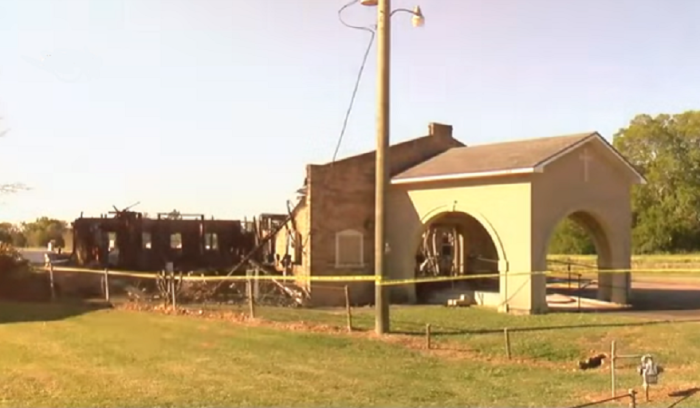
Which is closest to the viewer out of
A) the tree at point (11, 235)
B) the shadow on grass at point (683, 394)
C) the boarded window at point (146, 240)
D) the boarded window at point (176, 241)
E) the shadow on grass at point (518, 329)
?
the shadow on grass at point (683, 394)

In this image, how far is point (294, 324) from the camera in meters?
20.1

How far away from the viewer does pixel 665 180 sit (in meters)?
69.6

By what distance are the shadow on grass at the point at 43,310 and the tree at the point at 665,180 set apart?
5162cm

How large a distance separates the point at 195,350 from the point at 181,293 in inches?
412

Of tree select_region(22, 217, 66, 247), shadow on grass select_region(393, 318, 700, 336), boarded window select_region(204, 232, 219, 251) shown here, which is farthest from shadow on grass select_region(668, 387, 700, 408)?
tree select_region(22, 217, 66, 247)

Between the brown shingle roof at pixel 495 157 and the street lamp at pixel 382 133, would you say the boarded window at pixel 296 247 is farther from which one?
the street lamp at pixel 382 133

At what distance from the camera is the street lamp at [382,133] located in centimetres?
1872

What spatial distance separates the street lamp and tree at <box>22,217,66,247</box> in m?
58.0

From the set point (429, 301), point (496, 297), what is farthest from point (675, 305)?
point (429, 301)

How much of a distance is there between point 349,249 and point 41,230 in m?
55.0

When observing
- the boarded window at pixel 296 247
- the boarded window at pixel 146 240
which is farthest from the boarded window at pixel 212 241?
the boarded window at pixel 296 247

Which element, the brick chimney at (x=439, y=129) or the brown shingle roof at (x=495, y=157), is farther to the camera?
the brick chimney at (x=439, y=129)

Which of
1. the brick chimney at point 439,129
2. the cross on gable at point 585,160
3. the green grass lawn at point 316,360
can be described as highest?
the brick chimney at point 439,129

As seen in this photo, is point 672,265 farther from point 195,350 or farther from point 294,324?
point 195,350
